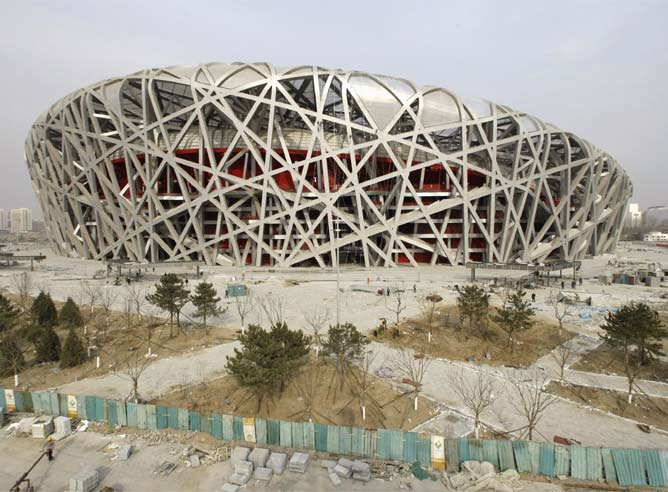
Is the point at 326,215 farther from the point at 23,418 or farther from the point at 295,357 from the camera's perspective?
the point at 23,418

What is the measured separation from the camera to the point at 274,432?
34.2 feet

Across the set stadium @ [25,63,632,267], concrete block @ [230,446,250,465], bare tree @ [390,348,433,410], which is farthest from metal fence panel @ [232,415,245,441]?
stadium @ [25,63,632,267]

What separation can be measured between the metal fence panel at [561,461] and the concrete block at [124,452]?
36.2 feet

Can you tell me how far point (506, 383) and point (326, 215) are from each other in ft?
103

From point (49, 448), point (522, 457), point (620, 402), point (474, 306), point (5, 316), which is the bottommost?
point (620, 402)

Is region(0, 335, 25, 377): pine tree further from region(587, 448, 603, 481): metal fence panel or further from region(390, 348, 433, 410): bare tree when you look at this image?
region(587, 448, 603, 481): metal fence panel

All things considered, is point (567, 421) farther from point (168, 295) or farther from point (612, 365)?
point (168, 295)

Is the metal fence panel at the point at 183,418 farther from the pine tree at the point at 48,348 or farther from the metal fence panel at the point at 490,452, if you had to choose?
the pine tree at the point at 48,348

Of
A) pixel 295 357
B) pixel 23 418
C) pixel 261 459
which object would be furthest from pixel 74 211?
pixel 261 459

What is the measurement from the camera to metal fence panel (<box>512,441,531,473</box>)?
9.25 m

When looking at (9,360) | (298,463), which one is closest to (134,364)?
(9,360)

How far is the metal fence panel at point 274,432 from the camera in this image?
34.1ft

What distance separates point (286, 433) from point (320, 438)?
3.22 ft

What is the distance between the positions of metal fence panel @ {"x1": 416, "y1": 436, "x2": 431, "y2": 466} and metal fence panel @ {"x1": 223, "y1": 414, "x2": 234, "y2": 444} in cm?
527
